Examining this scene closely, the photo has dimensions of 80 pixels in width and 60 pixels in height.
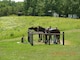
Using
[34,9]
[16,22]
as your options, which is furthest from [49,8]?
[16,22]

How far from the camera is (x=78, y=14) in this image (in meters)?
106

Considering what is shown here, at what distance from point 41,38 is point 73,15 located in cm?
7375

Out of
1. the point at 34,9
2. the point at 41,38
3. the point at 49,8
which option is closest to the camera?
the point at 41,38

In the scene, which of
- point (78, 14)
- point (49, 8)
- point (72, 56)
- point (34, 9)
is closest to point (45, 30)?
point (72, 56)

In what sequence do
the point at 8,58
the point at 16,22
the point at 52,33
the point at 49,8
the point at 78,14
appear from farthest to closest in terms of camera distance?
1. the point at 49,8
2. the point at 78,14
3. the point at 16,22
4. the point at 52,33
5. the point at 8,58

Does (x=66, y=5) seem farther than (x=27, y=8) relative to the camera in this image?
No

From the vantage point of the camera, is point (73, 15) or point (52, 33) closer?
point (52, 33)

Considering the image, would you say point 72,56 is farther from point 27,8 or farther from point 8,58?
point 27,8

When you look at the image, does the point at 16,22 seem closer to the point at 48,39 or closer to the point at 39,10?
the point at 48,39

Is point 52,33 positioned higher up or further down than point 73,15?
higher up

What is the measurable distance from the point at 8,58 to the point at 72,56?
510 cm

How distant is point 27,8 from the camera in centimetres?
13512

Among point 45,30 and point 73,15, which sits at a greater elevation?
point 45,30

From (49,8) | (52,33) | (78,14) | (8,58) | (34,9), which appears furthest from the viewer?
(34,9)
